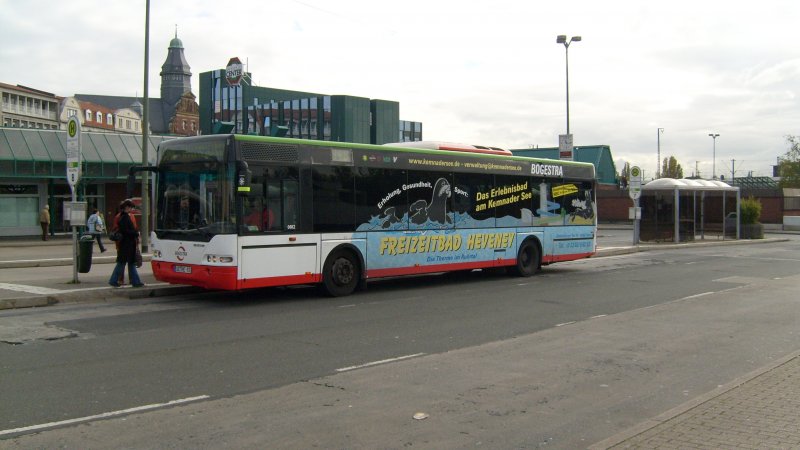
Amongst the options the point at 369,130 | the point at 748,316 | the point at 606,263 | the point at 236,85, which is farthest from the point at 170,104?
the point at 748,316

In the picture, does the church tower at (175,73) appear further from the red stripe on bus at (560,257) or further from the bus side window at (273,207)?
the bus side window at (273,207)

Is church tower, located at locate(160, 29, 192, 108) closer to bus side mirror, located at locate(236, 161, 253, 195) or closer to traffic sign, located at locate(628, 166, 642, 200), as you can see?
traffic sign, located at locate(628, 166, 642, 200)

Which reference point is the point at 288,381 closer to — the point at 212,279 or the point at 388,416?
the point at 388,416

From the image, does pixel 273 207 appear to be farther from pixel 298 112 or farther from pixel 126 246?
pixel 298 112

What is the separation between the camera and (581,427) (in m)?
5.80

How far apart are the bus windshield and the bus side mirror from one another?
10.5 inches

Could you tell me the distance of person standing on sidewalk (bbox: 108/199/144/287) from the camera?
14125 millimetres

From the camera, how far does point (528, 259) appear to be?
18.7 metres

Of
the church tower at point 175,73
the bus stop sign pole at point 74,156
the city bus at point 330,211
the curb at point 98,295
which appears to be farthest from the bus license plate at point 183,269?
the church tower at point 175,73

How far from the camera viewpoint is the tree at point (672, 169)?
105 meters

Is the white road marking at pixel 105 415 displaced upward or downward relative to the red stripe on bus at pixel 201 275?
downward

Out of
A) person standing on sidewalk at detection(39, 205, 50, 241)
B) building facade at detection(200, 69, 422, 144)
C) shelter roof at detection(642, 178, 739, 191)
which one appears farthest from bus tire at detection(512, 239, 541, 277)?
building facade at detection(200, 69, 422, 144)

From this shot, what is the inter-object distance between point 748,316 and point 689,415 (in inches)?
285

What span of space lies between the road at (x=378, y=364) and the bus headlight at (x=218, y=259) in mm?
873
